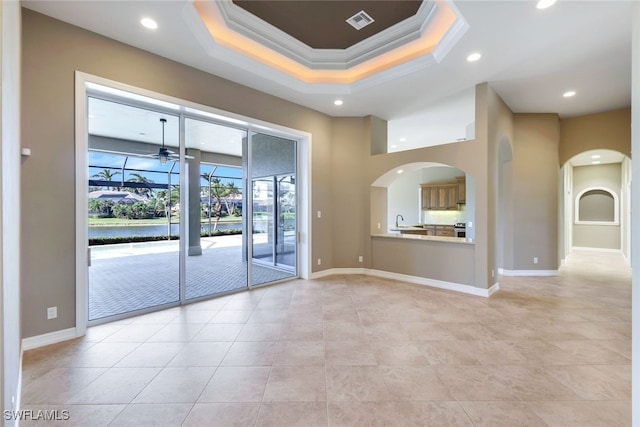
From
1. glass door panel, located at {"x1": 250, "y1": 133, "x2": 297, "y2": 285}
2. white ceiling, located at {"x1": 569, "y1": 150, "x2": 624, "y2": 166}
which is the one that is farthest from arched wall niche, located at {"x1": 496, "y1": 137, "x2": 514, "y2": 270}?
glass door panel, located at {"x1": 250, "y1": 133, "x2": 297, "y2": 285}

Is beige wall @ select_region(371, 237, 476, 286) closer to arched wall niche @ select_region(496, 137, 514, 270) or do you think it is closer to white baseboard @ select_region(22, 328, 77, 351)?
arched wall niche @ select_region(496, 137, 514, 270)

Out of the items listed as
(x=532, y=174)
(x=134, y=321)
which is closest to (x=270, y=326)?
(x=134, y=321)

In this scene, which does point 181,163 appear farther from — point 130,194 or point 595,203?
point 595,203

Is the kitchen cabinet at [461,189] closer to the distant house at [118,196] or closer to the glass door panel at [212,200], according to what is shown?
the glass door panel at [212,200]

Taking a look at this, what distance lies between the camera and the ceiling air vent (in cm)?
344

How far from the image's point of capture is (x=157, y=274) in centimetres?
561

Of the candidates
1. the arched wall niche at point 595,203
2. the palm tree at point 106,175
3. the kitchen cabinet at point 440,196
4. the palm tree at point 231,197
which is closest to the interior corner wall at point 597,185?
the arched wall niche at point 595,203

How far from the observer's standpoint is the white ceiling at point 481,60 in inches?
112

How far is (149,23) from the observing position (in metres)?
3.02

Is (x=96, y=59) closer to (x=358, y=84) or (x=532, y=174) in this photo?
(x=358, y=84)

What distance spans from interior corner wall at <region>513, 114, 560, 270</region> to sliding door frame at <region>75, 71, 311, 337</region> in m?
4.73

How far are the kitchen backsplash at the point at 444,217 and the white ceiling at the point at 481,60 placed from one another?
190 inches

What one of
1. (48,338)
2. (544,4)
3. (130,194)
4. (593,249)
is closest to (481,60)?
(544,4)

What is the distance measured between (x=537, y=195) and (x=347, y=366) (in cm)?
608
